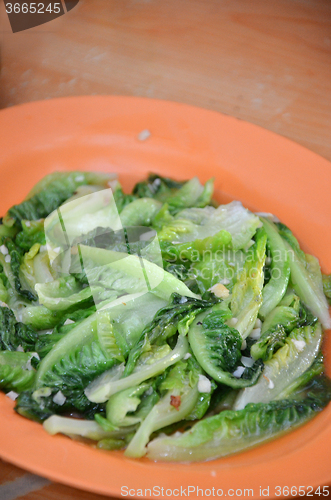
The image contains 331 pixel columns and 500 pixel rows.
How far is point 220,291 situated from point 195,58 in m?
2.12

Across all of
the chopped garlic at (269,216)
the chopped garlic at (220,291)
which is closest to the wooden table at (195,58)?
the chopped garlic at (269,216)

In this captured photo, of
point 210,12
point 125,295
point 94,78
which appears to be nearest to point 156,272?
point 125,295

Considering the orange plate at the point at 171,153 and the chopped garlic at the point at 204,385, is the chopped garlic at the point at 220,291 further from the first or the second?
the orange plate at the point at 171,153

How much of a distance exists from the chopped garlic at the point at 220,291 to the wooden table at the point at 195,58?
50.8 inches

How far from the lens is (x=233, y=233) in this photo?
1.89m

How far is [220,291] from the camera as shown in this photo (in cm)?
163

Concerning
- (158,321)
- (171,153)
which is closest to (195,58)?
(171,153)

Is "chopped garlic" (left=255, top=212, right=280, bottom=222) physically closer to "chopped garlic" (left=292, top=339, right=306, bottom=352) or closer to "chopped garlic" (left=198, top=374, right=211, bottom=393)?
"chopped garlic" (left=292, top=339, right=306, bottom=352)

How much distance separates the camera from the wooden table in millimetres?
2740

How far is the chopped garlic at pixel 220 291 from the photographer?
1.63 m

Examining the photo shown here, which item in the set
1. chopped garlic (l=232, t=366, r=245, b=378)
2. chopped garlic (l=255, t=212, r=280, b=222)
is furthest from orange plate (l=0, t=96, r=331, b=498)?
chopped garlic (l=232, t=366, r=245, b=378)

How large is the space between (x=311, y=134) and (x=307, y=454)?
1.93 m

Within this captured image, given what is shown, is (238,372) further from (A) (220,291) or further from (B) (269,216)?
(B) (269,216)

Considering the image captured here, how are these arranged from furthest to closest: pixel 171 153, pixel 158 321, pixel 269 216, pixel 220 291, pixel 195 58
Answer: pixel 195 58 → pixel 171 153 → pixel 269 216 → pixel 220 291 → pixel 158 321
